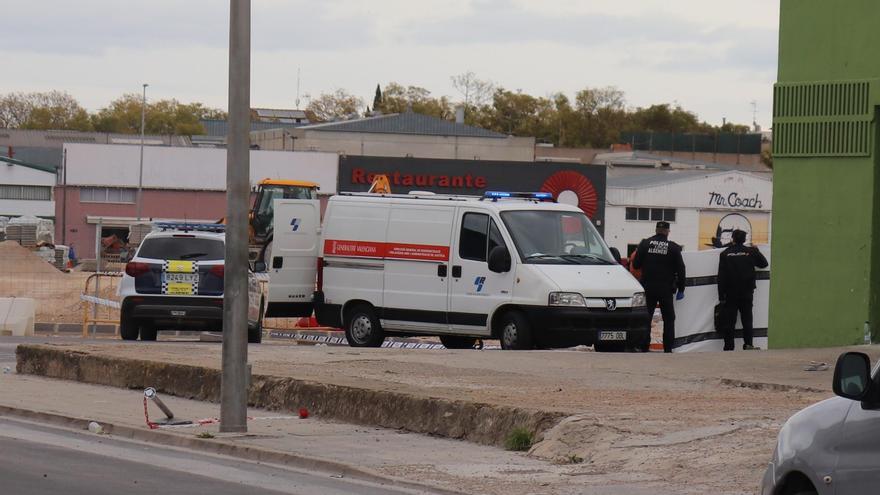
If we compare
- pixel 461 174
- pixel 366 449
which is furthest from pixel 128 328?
pixel 461 174

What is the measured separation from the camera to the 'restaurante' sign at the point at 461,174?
82125 millimetres

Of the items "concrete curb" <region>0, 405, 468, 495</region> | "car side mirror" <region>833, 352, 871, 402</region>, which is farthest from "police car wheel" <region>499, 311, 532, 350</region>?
"car side mirror" <region>833, 352, 871, 402</region>

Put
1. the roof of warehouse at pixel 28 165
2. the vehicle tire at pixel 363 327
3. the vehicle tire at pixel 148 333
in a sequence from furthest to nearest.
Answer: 1. the roof of warehouse at pixel 28 165
2. the vehicle tire at pixel 148 333
3. the vehicle tire at pixel 363 327

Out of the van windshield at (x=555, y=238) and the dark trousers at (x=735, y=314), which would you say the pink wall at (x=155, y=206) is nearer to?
the van windshield at (x=555, y=238)

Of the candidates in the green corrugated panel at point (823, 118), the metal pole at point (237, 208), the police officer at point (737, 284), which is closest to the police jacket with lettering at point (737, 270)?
the police officer at point (737, 284)

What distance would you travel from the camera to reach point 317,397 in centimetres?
1490

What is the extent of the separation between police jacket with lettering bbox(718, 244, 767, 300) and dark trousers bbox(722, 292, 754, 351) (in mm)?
62

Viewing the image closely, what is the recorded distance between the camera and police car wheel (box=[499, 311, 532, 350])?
2105cm

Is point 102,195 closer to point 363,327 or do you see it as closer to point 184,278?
point 184,278

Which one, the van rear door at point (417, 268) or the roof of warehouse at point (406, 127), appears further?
the roof of warehouse at point (406, 127)

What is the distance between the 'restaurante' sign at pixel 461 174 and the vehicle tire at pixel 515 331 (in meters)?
60.2

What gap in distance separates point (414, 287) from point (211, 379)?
252 inches

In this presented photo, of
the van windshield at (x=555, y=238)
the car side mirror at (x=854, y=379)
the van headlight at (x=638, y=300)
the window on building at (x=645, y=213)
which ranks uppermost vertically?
the window on building at (x=645, y=213)

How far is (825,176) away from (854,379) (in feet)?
45.9
